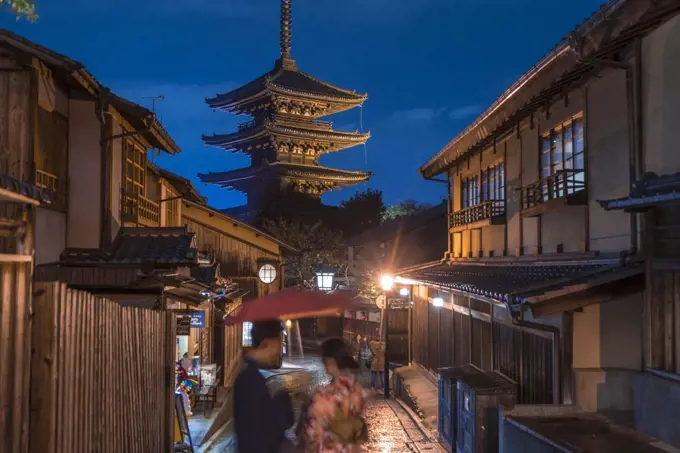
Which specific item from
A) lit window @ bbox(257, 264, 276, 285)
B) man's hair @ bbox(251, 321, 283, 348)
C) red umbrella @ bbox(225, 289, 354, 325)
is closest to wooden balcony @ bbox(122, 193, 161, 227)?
red umbrella @ bbox(225, 289, 354, 325)

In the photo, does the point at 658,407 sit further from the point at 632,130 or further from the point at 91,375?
the point at 91,375

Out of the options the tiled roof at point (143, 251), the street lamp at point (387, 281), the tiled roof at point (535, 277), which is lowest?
the street lamp at point (387, 281)

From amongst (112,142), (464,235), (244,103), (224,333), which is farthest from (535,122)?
(244,103)

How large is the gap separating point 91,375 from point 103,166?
307 inches

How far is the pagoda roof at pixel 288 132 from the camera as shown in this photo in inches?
1634

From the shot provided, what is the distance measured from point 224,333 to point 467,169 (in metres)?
10.3

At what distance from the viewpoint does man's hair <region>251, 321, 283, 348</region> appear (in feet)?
19.9

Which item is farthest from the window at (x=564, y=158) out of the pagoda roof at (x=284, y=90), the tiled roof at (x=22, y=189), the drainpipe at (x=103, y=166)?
the pagoda roof at (x=284, y=90)

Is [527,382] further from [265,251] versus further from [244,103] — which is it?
[244,103]

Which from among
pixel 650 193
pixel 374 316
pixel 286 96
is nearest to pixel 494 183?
pixel 650 193

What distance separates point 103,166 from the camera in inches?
504

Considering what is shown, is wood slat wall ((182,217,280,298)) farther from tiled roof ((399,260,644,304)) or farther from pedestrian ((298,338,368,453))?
pedestrian ((298,338,368,453))

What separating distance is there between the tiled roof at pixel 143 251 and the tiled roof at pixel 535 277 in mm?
5728

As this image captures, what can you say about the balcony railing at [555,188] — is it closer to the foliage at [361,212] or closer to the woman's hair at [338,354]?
the woman's hair at [338,354]
